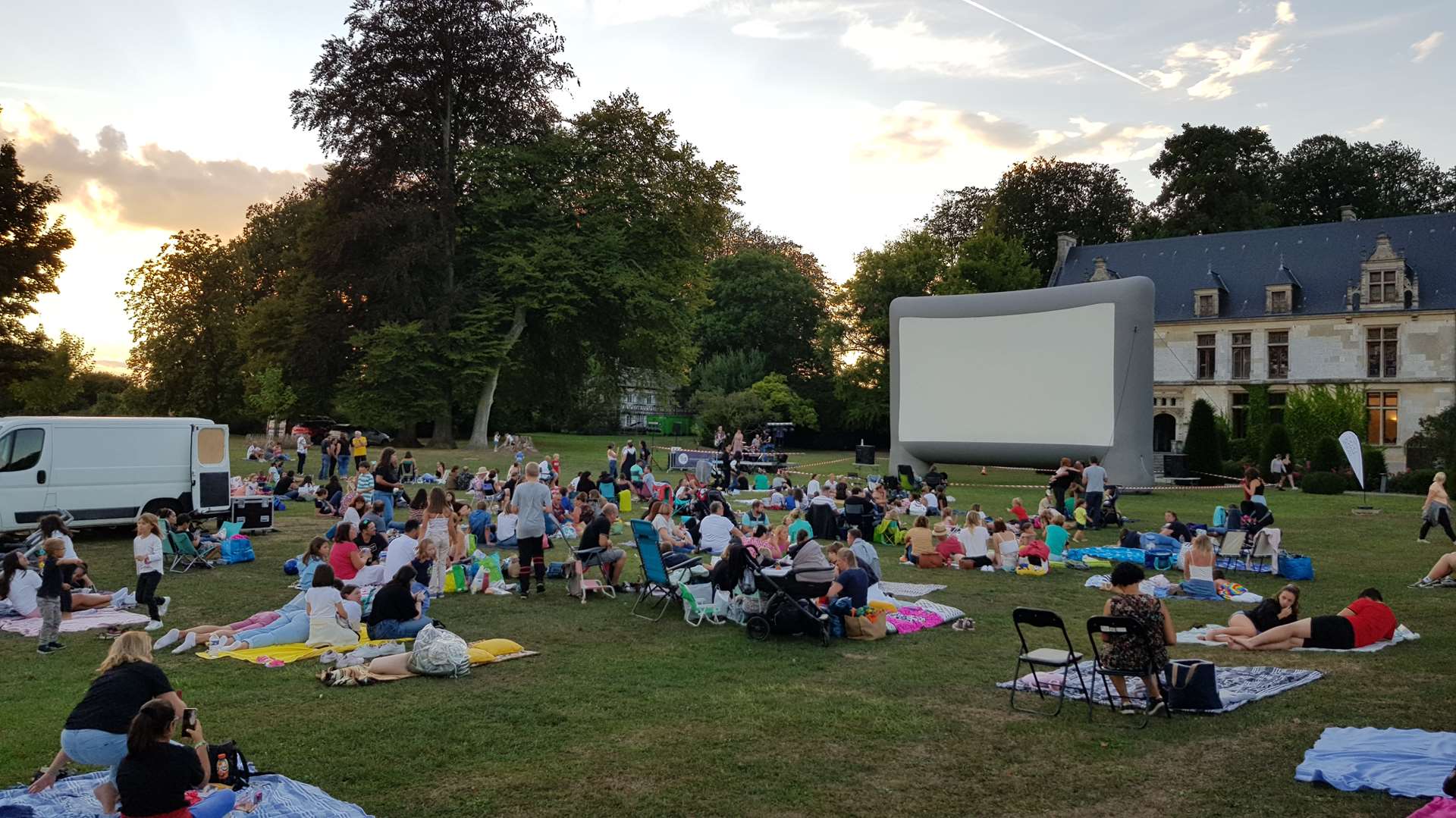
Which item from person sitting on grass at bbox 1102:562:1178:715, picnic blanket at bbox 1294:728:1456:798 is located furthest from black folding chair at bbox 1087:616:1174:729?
picnic blanket at bbox 1294:728:1456:798

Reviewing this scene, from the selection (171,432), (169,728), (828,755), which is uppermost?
(171,432)

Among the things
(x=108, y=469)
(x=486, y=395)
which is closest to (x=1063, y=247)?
(x=486, y=395)

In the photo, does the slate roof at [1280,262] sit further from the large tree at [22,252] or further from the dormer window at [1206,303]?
the large tree at [22,252]

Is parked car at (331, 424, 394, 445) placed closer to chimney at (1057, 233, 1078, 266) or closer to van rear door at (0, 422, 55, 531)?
van rear door at (0, 422, 55, 531)

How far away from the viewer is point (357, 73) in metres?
35.8

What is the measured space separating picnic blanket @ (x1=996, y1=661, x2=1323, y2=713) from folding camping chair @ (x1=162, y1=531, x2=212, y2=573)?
Answer: 11.2 meters

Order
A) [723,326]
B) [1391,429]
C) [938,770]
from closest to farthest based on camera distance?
[938,770], [1391,429], [723,326]

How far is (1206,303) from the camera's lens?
4322 cm

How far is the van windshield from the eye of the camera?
14836 millimetres

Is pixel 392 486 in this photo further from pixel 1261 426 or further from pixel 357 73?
pixel 1261 426

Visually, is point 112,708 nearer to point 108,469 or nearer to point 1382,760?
point 1382,760

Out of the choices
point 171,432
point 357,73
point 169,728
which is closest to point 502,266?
point 357,73

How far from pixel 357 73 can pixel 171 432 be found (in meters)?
23.2

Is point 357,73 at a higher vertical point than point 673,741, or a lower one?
higher
